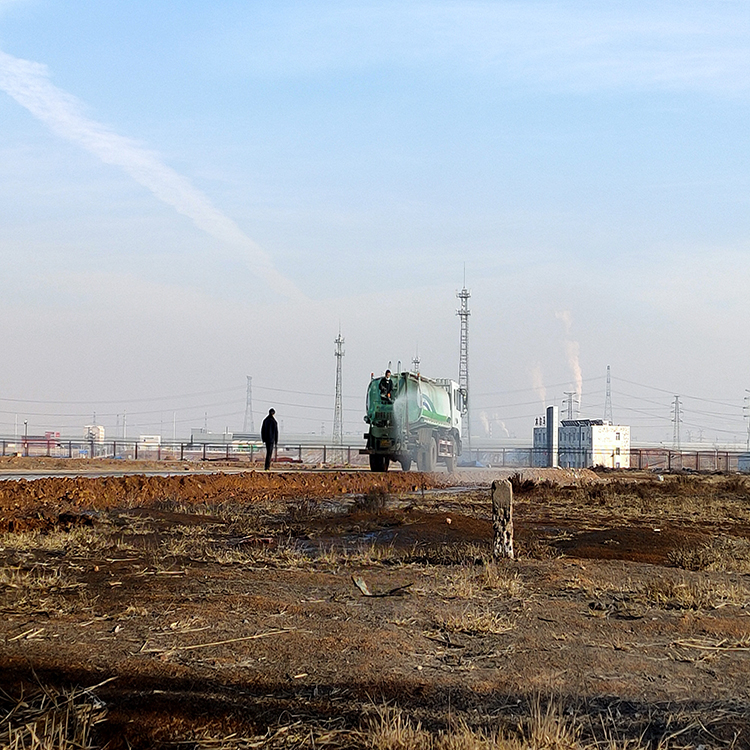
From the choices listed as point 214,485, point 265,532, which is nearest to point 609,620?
point 265,532

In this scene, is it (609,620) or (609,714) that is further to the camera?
(609,620)

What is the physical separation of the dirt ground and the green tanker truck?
69.7 ft

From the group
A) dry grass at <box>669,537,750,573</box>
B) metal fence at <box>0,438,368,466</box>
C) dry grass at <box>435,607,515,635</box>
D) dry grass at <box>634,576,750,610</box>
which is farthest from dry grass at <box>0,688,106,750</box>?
metal fence at <box>0,438,368,466</box>

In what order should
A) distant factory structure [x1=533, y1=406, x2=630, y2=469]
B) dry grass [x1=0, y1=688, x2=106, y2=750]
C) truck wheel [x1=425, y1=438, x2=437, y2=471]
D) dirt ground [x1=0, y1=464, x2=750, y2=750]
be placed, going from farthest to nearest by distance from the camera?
distant factory structure [x1=533, y1=406, x2=630, y2=469]
truck wheel [x1=425, y1=438, x2=437, y2=471]
dirt ground [x1=0, y1=464, x2=750, y2=750]
dry grass [x1=0, y1=688, x2=106, y2=750]

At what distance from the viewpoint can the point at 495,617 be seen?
24.1 ft

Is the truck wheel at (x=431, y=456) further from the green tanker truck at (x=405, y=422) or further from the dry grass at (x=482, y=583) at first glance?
the dry grass at (x=482, y=583)

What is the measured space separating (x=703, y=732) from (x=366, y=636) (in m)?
2.60

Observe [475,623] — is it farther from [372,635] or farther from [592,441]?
[592,441]

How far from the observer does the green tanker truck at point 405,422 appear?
35750 mm

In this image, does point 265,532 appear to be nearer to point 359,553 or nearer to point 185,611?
point 359,553

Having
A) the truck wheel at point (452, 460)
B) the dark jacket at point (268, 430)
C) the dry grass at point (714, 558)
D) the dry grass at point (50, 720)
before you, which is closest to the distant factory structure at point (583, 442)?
the truck wheel at point (452, 460)

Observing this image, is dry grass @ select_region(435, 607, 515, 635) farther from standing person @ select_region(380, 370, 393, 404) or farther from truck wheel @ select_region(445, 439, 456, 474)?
truck wheel @ select_region(445, 439, 456, 474)

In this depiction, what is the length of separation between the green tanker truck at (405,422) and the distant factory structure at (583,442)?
27.4 metres

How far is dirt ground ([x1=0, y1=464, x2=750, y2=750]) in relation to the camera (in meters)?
4.64
